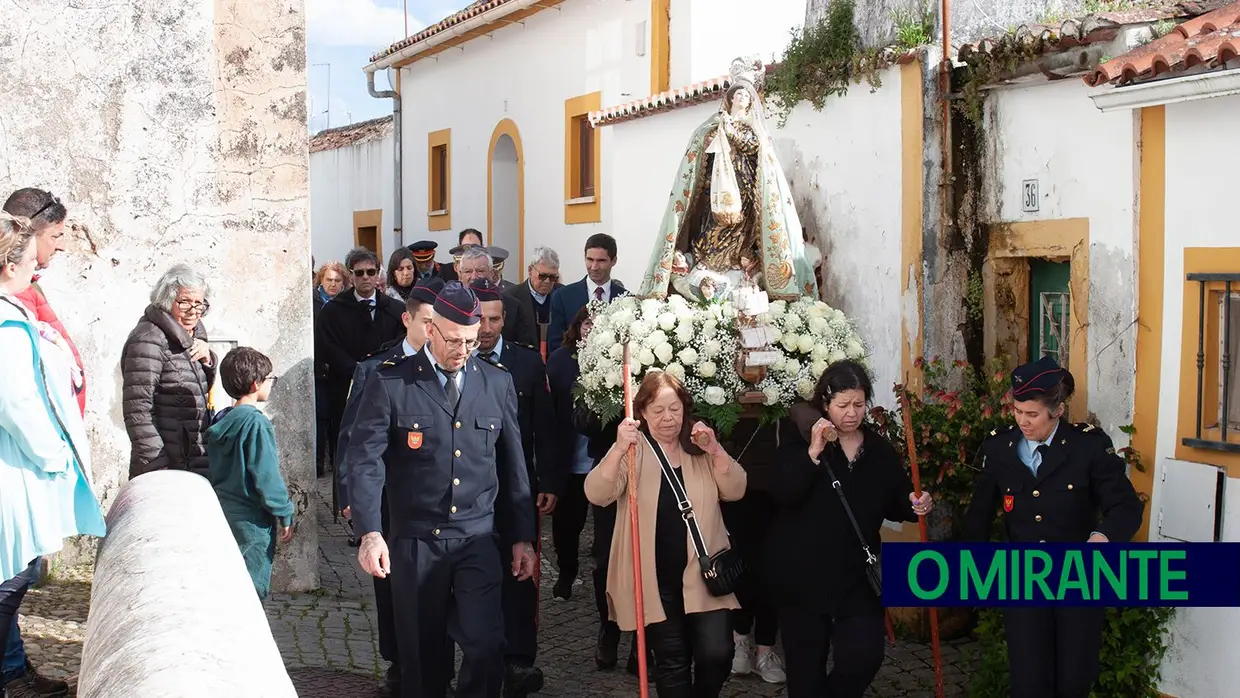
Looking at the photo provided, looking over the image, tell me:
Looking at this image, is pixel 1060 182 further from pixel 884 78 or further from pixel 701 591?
pixel 701 591

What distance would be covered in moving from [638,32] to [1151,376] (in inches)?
393

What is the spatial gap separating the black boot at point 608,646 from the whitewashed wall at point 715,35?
8.47 m

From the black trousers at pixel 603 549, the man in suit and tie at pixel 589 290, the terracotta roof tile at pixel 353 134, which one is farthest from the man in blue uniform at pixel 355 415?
the terracotta roof tile at pixel 353 134

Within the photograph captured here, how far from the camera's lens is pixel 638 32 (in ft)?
50.1

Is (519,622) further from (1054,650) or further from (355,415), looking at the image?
(1054,650)

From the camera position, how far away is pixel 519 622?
6457 mm

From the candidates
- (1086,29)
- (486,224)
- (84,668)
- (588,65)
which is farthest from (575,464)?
(486,224)

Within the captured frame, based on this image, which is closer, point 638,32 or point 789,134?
point 789,134

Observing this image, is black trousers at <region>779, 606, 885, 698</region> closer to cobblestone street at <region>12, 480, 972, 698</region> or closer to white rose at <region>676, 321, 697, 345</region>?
cobblestone street at <region>12, 480, 972, 698</region>

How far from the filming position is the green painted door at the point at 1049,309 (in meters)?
7.26

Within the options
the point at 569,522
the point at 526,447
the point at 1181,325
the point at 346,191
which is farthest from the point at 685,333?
the point at 346,191

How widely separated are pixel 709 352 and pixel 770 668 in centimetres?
162

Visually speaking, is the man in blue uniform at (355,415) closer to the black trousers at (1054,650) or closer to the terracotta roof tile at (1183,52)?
the black trousers at (1054,650)

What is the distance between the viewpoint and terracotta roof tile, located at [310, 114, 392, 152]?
82.6ft
